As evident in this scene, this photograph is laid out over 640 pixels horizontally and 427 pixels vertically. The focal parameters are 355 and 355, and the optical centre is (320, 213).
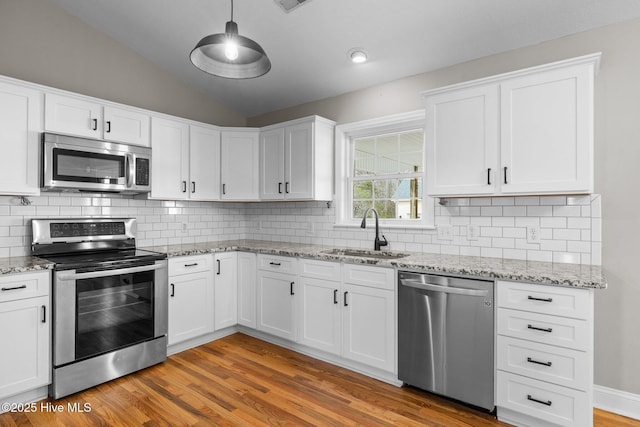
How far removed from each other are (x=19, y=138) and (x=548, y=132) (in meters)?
3.75

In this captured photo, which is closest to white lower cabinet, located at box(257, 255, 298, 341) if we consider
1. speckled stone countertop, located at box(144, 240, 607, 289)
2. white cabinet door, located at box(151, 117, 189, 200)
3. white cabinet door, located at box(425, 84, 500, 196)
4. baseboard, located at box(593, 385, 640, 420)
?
speckled stone countertop, located at box(144, 240, 607, 289)

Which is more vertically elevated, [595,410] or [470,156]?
[470,156]

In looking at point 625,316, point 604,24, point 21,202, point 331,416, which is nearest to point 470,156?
point 604,24

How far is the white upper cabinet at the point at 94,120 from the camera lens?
2.81 meters

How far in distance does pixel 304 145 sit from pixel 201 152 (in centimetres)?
116

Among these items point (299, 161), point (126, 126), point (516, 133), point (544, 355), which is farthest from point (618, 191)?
point (126, 126)

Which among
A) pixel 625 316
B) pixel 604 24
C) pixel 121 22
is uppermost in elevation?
pixel 121 22

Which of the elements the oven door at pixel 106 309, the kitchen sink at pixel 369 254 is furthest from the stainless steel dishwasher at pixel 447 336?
the oven door at pixel 106 309

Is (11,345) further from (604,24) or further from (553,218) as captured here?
(604,24)

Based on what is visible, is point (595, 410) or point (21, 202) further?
point (21, 202)

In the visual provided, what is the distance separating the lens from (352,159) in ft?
12.7

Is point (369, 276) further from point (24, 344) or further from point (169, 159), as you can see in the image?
point (24, 344)

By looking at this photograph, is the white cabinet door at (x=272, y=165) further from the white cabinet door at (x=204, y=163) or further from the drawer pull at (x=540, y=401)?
the drawer pull at (x=540, y=401)

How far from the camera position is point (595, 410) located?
7.92ft
